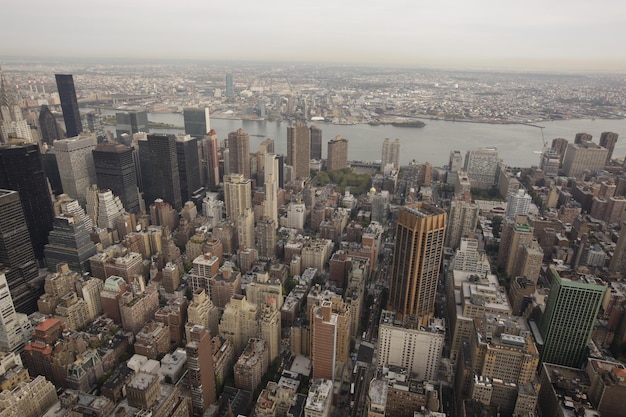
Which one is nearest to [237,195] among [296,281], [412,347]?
[296,281]

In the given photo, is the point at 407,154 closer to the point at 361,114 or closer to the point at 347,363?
the point at 361,114

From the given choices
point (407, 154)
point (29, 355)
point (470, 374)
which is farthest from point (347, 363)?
point (407, 154)

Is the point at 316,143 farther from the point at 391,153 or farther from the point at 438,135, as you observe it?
the point at 438,135

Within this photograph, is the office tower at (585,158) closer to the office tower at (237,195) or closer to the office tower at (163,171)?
the office tower at (237,195)

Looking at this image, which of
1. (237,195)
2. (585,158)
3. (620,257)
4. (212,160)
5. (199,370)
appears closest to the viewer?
(199,370)

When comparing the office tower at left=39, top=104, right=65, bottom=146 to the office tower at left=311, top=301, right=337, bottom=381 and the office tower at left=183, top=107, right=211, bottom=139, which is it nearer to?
the office tower at left=183, top=107, right=211, bottom=139

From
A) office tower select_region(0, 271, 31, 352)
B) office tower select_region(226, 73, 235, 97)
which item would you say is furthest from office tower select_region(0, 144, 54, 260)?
office tower select_region(226, 73, 235, 97)
